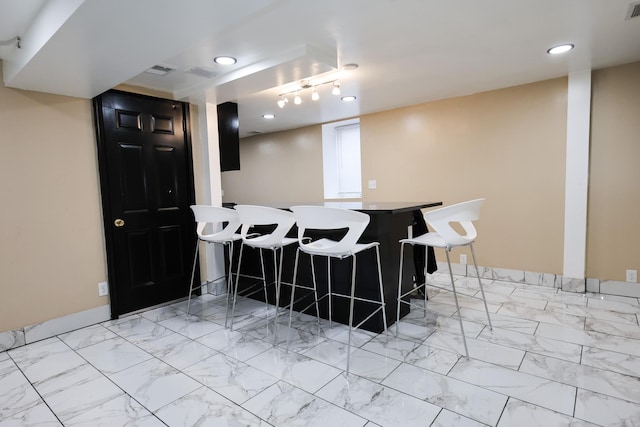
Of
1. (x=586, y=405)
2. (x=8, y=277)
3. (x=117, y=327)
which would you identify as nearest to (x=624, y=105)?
(x=586, y=405)

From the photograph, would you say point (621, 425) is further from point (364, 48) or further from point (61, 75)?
point (61, 75)

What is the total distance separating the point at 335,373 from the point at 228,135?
295 cm

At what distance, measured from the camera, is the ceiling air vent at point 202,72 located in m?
2.79

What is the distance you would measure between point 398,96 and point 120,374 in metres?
3.75

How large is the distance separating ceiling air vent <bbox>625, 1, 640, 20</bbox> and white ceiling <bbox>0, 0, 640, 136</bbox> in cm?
3

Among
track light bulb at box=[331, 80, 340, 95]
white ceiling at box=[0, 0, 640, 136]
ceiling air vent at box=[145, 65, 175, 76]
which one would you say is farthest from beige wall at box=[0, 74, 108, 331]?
track light bulb at box=[331, 80, 340, 95]

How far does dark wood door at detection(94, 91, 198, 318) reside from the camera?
3.04 metres

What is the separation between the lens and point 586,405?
173 cm

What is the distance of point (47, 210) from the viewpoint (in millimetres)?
2719

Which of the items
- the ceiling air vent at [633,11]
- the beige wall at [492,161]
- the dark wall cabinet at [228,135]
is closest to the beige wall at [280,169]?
the beige wall at [492,161]

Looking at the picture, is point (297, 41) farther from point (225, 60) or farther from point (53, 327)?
point (53, 327)

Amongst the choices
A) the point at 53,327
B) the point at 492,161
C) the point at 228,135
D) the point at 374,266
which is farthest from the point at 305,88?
the point at 53,327

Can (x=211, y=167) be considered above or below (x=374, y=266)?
above

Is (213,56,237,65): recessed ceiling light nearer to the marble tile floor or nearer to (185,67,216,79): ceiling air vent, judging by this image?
(185,67,216,79): ceiling air vent
